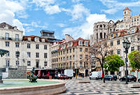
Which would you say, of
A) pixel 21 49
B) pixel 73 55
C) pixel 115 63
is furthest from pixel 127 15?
pixel 21 49

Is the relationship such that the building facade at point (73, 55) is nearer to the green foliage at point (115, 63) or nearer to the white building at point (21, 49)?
the green foliage at point (115, 63)

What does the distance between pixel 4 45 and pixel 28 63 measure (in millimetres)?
7503

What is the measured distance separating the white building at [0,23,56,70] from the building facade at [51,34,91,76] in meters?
11.7

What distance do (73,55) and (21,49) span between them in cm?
2004

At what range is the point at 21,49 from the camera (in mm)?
52781

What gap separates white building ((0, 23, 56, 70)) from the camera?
50000mm

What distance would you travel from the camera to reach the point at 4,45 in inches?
1972

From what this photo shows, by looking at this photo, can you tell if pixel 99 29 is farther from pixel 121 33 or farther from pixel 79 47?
pixel 121 33

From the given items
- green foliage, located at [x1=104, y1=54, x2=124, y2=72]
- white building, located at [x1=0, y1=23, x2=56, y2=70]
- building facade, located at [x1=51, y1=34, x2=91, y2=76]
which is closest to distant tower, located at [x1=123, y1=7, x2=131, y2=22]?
building facade, located at [x1=51, y1=34, x2=91, y2=76]

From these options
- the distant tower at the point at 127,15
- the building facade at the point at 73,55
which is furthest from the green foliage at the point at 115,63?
the distant tower at the point at 127,15

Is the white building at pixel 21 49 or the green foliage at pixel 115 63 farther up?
the white building at pixel 21 49

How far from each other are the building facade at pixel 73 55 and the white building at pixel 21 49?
38.4 feet

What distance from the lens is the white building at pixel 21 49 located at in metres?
50.0

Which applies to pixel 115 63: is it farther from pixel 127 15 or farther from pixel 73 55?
pixel 127 15
